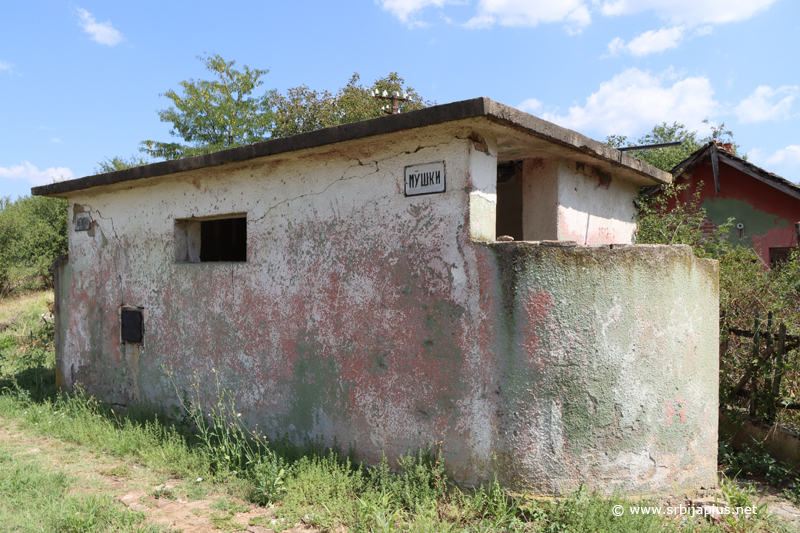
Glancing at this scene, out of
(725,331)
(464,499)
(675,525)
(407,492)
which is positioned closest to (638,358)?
(675,525)

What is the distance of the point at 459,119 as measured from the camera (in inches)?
142

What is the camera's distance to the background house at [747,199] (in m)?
10.6

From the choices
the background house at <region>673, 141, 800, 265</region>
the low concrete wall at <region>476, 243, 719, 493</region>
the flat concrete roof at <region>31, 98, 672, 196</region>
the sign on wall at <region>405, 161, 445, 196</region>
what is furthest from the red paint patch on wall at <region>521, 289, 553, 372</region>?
the background house at <region>673, 141, 800, 265</region>

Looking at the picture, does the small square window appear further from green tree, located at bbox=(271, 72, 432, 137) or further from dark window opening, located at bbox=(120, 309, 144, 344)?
green tree, located at bbox=(271, 72, 432, 137)

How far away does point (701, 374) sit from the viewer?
4.16m

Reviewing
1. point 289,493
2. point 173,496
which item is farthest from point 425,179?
point 173,496

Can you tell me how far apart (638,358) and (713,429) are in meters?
1.08

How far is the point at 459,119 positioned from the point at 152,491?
3.75m

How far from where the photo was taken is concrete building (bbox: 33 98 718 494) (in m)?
3.67

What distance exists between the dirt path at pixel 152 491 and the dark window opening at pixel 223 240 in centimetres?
243

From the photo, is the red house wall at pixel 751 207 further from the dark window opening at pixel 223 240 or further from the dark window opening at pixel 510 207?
the dark window opening at pixel 223 240

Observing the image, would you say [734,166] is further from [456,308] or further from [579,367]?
[456,308]

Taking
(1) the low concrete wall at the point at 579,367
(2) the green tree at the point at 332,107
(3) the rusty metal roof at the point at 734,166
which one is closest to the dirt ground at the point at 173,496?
(1) the low concrete wall at the point at 579,367

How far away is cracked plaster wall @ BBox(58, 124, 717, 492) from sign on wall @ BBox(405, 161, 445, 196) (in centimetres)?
6
